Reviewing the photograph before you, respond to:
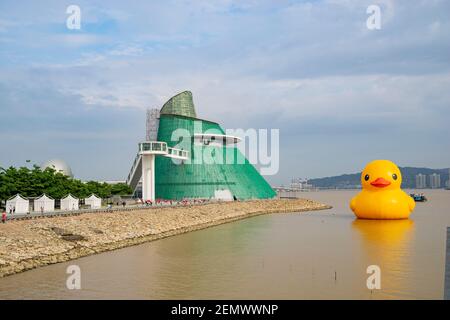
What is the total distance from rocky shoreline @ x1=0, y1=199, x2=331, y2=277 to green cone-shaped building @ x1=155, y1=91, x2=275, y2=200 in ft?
57.0

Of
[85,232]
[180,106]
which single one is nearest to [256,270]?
[85,232]

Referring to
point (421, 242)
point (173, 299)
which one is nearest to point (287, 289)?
point (173, 299)

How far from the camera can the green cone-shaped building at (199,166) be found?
7125 centimetres

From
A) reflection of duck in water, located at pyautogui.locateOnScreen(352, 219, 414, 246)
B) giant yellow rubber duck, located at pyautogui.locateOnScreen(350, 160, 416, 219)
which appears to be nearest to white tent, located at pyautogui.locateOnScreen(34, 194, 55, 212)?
reflection of duck in water, located at pyautogui.locateOnScreen(352, 219, 414, 246)

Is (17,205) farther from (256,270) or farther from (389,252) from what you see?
(389,252)

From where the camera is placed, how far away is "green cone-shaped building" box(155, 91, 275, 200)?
71250 millimetres

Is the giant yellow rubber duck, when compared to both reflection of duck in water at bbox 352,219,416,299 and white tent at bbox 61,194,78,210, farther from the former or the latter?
white tent at bbox 61,194,78,210

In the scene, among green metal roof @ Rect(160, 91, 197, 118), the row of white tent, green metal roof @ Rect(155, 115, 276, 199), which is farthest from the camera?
green metal roof @ Rect(160, 91, 197, 118)

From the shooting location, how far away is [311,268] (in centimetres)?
2297

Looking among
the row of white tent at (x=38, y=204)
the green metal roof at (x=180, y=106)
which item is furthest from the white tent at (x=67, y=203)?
the green metal roof at (x=180, y=106)

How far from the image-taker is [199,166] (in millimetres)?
72875

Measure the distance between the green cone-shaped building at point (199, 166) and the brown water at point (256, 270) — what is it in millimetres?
35610
